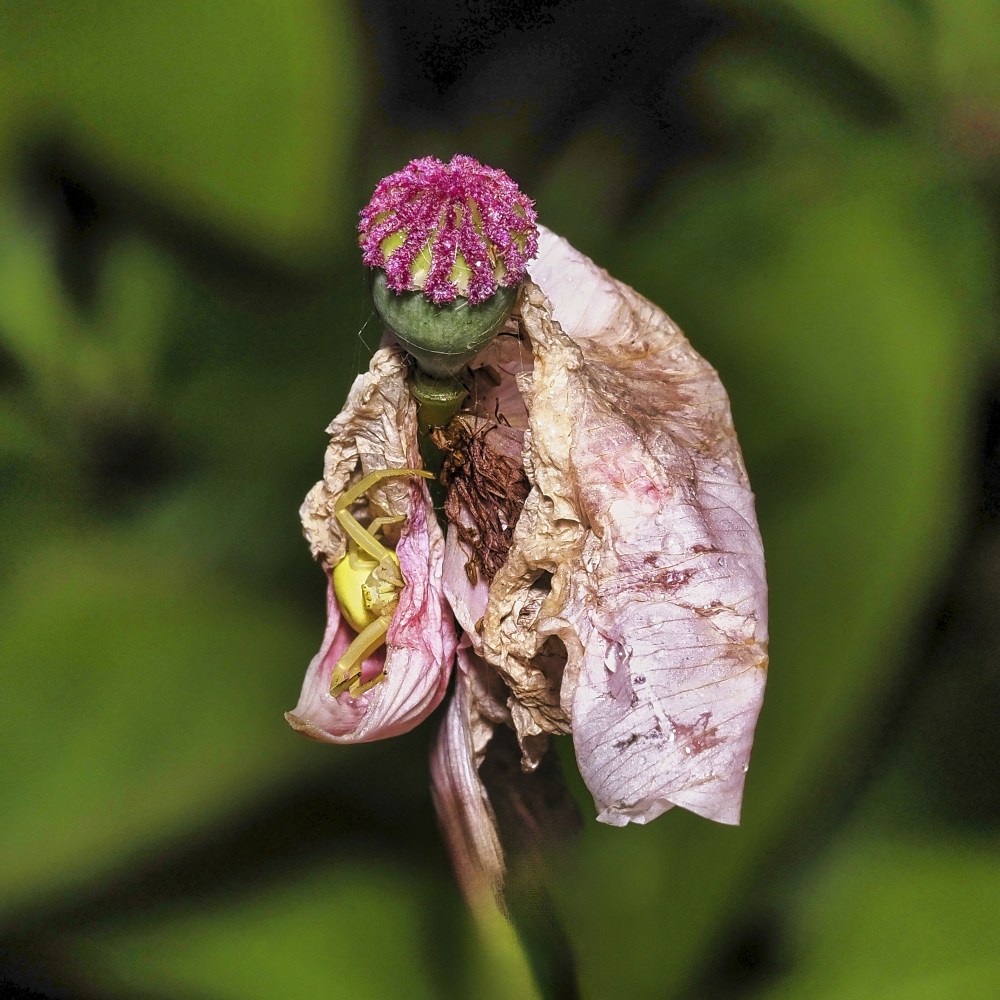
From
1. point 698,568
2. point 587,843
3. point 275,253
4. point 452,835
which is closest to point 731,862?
point 587,843

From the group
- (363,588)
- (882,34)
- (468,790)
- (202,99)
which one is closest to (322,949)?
(468,790)

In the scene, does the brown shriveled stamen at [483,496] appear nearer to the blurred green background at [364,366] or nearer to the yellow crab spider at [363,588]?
the yellow crab spider at [363,588]

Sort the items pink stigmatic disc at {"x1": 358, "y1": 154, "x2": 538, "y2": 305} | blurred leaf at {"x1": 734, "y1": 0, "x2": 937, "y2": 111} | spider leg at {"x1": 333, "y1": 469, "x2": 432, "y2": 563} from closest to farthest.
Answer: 1. pink stigmatic disc at {"x1": 358, "y1": 154, "x2": 538, "y2": 305}
2. spider leg at {"x1": 333, "y1": 469, "x2": 432, "y2": 563}
3. blurred leaf at {"x1": 734, "y1": 0, "x2": 937, "y2": 111}

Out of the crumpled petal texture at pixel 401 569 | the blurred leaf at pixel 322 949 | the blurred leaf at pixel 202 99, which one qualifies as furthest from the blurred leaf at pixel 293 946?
the blurred leaf at pixel 202 99

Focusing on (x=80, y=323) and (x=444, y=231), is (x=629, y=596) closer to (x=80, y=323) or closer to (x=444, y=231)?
(x=444, y=231)

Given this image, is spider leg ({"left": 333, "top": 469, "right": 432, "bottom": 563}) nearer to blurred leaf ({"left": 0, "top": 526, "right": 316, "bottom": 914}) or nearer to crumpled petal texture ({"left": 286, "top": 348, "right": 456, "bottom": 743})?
crumpled petal texture ({"left": 286, "top": 348, "right": 456, "bottom": 743})

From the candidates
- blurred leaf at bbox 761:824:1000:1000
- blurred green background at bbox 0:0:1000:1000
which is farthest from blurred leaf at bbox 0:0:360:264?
blurred leaf at bbox 761:824:1000:1000
